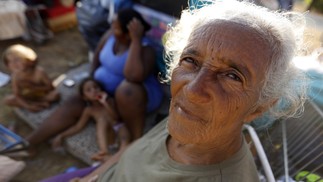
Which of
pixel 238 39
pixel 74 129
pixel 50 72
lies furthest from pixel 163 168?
pixel 50 72

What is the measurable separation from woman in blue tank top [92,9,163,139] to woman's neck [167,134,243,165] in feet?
4.84

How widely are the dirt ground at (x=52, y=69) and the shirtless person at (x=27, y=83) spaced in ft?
0.77

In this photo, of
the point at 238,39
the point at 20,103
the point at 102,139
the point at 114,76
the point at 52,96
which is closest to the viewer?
the point at 238,39

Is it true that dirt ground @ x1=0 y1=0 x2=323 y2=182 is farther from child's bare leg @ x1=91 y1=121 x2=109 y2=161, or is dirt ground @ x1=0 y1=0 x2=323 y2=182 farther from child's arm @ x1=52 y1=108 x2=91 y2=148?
child's bare leg @ x1=91 y1=121 x2=109 y2=161

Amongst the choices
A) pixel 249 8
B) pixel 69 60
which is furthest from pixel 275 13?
pixel 69 60

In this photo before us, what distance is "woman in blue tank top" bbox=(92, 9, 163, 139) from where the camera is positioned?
2.77 m

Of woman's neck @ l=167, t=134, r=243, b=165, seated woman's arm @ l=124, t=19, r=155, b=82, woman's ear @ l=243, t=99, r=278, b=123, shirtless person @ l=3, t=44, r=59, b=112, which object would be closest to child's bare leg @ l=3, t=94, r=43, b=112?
shirtless person @ l=3, t=44, r=59, b=112

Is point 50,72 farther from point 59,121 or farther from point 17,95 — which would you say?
point 59,121

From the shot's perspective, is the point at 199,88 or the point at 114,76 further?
the point at 114,76

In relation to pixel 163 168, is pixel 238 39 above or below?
above

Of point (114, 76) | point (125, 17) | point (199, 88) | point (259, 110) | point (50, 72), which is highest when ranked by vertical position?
point (199, 88)

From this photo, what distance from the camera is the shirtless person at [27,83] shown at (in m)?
3.23

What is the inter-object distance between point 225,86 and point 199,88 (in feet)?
0.34

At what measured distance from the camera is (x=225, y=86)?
1.10 meters
